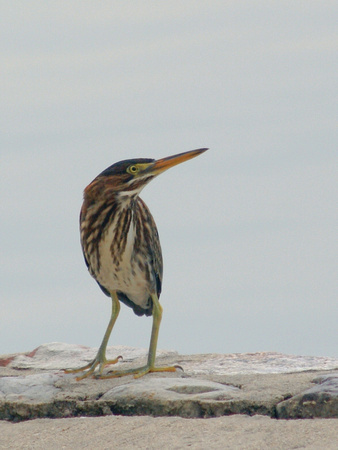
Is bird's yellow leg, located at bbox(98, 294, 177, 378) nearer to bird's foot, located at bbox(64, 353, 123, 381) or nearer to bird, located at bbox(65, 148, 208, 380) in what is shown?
bird, located at bbox(65, 148, 208, 380)

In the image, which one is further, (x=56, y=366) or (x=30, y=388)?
(x=56, y=366)

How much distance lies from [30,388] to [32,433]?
2.27ft

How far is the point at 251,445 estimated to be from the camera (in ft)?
15.1

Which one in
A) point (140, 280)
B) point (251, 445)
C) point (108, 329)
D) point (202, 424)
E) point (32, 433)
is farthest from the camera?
point (108, 329)

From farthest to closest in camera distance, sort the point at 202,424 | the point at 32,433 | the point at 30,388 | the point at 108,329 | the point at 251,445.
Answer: the point at 108,329, the point at 30,388, the point at 32,433, the point at 202,424, the point at 251,445

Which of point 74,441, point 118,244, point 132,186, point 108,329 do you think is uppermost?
point 132,186

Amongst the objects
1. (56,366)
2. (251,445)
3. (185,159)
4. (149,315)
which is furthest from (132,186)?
(251,445)

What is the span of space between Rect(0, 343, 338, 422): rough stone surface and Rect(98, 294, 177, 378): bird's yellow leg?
A: 8cm

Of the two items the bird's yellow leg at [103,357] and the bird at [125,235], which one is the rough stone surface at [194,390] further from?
the bird at [125,235]

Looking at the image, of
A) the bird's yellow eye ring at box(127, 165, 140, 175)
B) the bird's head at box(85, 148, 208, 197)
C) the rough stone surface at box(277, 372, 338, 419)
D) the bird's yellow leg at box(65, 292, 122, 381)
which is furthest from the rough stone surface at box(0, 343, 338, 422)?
the bird's yellow eye ring at box(127, 165, 140, 175)

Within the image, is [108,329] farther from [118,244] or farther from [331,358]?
[331,358]

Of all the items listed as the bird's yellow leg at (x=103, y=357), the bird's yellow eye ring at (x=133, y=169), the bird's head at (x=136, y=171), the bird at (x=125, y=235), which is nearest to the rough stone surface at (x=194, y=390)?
the bird's yellow leg at (x=103, y=357)

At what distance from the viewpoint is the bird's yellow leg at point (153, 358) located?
254 inches

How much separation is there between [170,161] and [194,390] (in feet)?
6.16
